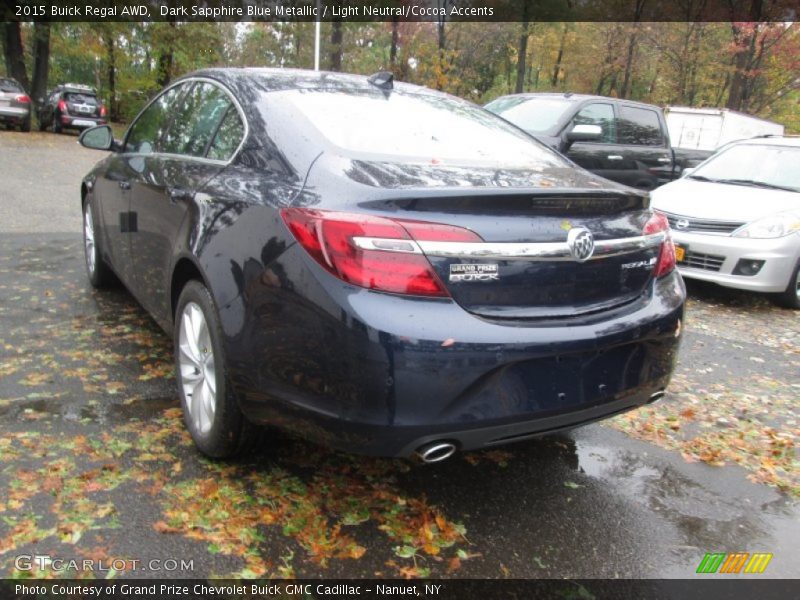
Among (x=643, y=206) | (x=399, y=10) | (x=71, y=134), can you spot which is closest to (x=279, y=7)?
(x=399, y=10)

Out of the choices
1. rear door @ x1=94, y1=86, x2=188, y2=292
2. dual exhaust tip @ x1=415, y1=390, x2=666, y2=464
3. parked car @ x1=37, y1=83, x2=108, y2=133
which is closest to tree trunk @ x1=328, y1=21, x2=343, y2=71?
parked car @ x1=37, y1=83, x2=108, y2=133

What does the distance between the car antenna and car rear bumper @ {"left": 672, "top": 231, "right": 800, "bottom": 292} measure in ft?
13.3

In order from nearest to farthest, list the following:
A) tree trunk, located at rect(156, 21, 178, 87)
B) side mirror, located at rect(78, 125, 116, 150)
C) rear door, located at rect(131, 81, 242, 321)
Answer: rear door, located at rect(131, 81, 242, 321) → side mirror, located at rect(78, 125, 116, 150) → tree trunk, located at rect(156, 21, 178, 87)

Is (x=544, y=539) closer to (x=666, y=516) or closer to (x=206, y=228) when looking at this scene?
(x=666, y=516)

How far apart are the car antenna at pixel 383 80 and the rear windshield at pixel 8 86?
20.8m

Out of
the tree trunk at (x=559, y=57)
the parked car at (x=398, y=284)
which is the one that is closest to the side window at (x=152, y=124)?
the parked car at (x=398, y=284)

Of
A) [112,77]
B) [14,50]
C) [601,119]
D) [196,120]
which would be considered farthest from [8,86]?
[196,120]

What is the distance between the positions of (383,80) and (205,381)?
1.76 m

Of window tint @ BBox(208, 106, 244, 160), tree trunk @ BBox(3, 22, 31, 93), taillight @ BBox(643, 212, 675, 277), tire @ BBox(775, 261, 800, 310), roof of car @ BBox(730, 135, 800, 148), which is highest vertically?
tree trunk @ BBox(3, 22, 31, 93)

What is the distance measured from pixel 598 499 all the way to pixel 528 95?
7.47 metres

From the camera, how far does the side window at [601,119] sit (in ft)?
28.2

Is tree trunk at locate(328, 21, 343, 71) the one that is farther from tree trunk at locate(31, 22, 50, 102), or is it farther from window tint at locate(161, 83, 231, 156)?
window tint at locate(161, 83, 231, 156)

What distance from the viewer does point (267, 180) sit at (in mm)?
2508

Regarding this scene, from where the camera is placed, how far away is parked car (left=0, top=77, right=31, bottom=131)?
19656 mm
